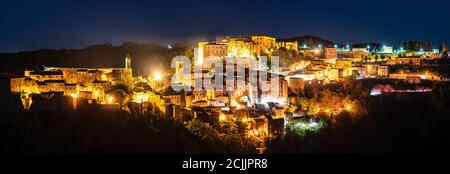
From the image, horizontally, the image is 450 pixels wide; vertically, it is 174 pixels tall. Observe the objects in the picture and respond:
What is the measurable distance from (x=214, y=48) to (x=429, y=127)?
620 inches

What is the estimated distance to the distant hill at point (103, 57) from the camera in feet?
108

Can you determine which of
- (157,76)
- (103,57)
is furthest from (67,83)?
(103,57)

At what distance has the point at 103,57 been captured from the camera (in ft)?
138

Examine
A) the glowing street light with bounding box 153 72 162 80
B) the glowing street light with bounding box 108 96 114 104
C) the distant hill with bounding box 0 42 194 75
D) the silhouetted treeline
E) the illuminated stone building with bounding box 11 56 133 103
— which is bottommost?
the silhouetted treeline

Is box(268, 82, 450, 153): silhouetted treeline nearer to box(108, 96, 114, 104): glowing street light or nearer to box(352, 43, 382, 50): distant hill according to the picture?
box(108, 96, 114, 104): glowing street light

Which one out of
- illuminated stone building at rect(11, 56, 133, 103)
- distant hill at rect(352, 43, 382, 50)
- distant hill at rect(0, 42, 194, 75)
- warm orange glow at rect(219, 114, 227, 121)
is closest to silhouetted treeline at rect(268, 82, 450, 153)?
warm orange glow at rect(219, 114, 227, 121)

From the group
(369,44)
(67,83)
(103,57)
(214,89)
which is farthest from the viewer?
(369,44)

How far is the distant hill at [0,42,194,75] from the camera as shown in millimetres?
32938

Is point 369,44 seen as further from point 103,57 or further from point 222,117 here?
point 222,117

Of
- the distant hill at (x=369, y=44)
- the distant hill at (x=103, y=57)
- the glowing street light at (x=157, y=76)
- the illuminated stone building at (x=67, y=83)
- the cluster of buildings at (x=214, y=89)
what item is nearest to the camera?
the illuminated stone building at (x=67, y=83)

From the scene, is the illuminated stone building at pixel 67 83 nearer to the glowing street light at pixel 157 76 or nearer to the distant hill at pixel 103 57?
the glowing street light at pixel 157 76

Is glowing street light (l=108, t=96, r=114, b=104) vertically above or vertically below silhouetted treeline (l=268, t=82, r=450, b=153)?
above

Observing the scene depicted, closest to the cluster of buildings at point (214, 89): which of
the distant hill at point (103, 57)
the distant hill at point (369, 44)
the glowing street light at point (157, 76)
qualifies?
the glowing street light at point (157, 76)

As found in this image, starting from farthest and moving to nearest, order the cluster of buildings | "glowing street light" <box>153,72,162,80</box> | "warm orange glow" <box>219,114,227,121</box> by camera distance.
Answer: "glowing street light" <box>153,72,162,80</box> → "warm orange glow" <box>219,114,227,121</box> → the cluster of buildings
